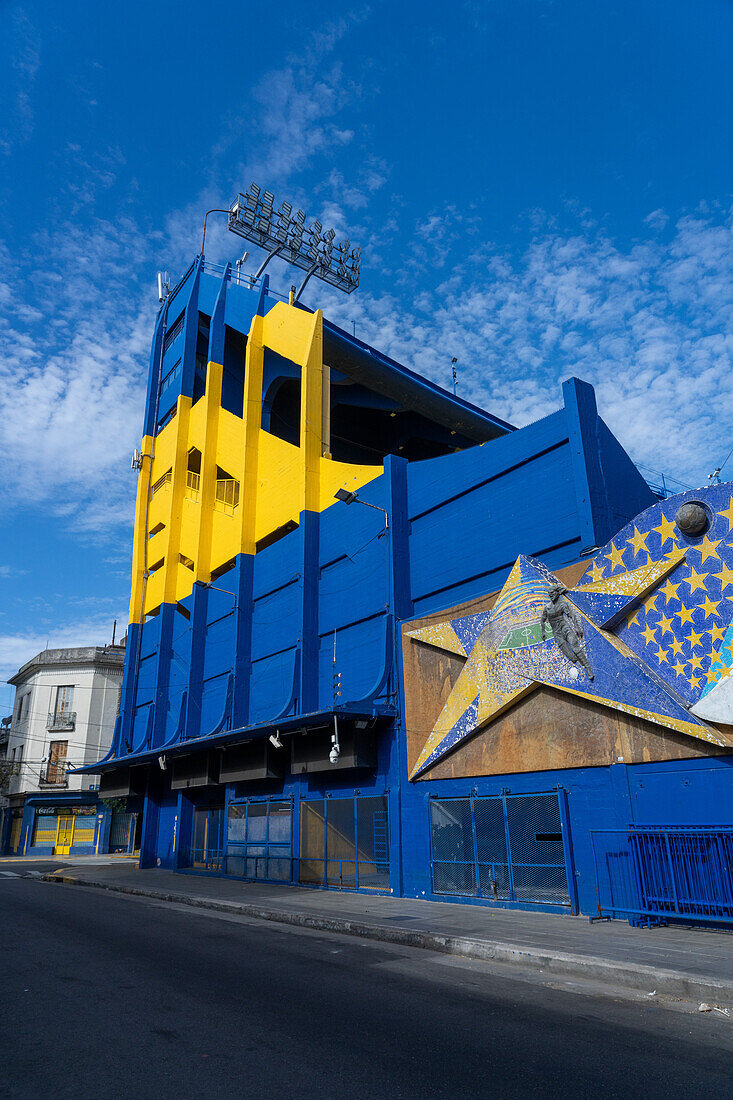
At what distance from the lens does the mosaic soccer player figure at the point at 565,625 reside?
1459cm

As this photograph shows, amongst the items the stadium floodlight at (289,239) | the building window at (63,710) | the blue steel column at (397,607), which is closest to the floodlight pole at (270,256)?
the stadium floodlight at (289,239)

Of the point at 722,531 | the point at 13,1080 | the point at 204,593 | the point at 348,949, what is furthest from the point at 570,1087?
the point at 204,593

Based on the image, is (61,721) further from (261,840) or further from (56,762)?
(261,840)

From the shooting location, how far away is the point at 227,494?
32.5m

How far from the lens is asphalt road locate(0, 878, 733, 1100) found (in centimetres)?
540

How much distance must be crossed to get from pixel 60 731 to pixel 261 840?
117 ft

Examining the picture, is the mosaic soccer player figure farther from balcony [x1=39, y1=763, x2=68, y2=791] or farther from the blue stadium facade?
balcony [x1=39, y1=763, x2=68, y2=791]

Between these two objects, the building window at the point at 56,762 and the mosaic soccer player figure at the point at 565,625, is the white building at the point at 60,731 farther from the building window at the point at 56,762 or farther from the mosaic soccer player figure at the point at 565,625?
the mosaic soccer player figure at the point at 565,625

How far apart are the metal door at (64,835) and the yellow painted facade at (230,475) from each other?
78.4 ft

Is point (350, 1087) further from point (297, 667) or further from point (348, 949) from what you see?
point (297, 667)

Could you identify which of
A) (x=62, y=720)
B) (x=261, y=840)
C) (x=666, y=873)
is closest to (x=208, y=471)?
(x=261, y=840)

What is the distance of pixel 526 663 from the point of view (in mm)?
15555

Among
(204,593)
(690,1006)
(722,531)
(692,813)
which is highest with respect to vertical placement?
(204,593)

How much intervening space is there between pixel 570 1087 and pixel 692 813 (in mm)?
8156
